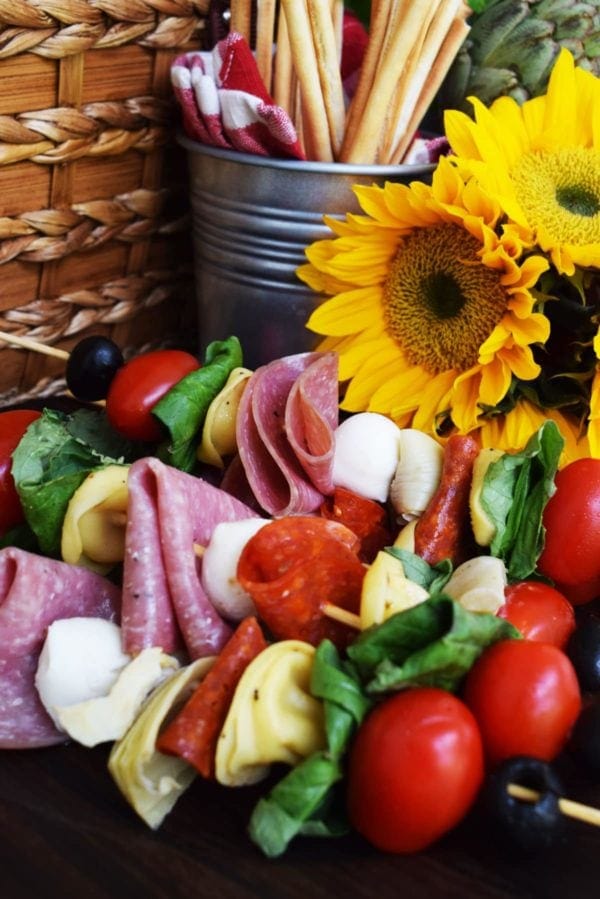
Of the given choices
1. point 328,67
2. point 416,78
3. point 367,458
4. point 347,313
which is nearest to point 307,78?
point 328,67

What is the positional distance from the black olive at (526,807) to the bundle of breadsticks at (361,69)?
87 cm

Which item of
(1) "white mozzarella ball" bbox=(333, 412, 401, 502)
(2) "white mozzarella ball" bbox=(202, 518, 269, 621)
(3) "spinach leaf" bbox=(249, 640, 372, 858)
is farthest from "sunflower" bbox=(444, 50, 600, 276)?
(3) "spinach leaf" bbox=(249, 640, 372, 858)

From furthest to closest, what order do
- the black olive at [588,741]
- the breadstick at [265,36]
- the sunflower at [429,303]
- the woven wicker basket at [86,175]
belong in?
1. the breadstick at [265,36]
2. the woven wicker basket at [86,175]
3. the sunflower at [429,303]
4. the black olive at [588,741]

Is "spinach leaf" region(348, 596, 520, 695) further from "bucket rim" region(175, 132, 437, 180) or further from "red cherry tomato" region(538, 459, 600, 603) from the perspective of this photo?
"bucket rim" region(175, 132, 437, 180)

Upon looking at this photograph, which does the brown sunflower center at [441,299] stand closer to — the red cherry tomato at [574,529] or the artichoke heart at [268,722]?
the red cherry tomato at [574,529]

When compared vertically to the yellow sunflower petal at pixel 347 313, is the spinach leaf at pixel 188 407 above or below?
below

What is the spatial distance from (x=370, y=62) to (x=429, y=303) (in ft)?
1.14

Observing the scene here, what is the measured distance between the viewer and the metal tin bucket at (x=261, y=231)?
54.2 inches

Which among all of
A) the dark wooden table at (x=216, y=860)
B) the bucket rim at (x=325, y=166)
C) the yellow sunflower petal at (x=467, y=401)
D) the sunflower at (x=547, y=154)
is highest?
the sunflower at (x=547, y=154)

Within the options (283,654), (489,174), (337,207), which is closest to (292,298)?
(337,207)

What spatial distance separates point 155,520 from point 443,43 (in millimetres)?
845

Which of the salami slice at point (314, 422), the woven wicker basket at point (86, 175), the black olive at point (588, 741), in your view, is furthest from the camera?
the woven wicker basket at point (86, 175)

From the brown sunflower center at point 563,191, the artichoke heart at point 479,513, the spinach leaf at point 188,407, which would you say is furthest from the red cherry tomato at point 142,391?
the brown sunflower center at point 563,191

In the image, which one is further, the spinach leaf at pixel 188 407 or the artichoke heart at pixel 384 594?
the spinach leaf at pixel 188 407
